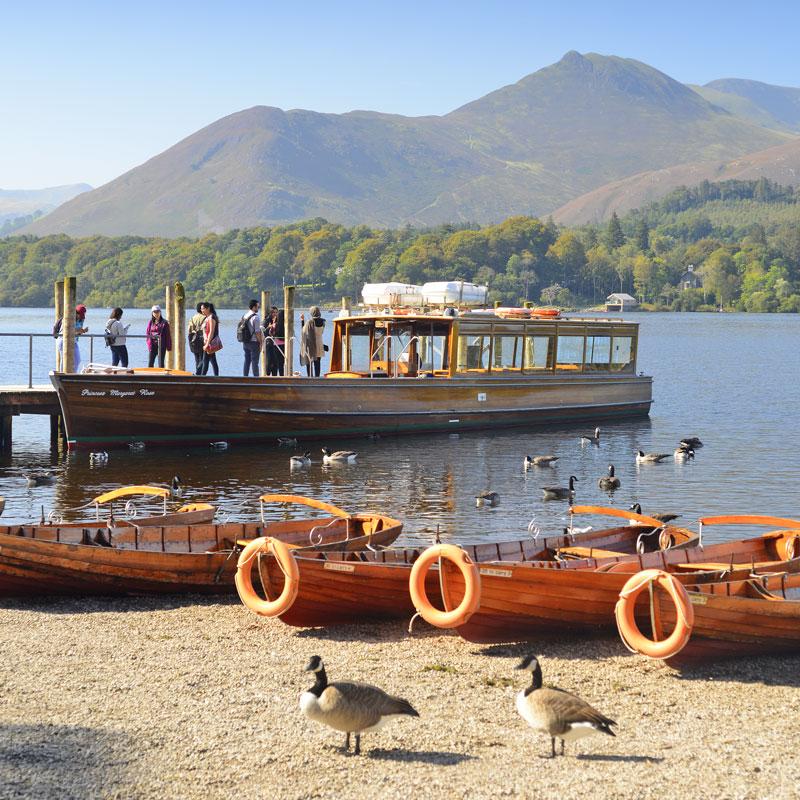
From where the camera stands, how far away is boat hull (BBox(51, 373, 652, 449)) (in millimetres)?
28141

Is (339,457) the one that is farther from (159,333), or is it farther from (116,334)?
(159,333)

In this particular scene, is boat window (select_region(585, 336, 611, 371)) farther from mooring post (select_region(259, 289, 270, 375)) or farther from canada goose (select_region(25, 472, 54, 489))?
canada goose (select_region(25, 472, 54, 489))

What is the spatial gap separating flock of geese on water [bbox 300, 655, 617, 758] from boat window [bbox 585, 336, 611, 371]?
93.1 feet

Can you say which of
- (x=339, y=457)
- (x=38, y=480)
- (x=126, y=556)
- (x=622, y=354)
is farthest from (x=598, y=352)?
(x=126, y=556)

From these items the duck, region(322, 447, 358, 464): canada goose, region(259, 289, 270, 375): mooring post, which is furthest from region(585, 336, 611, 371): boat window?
region(322, 447, 358, 464): canada goose

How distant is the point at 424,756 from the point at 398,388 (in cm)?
2271

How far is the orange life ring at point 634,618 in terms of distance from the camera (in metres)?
11.1

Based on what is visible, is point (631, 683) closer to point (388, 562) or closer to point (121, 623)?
point (388, 562)

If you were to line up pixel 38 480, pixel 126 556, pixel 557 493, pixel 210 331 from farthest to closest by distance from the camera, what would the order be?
pixel 210 331
pixel 38 480
pixel 557 493
pixel 126 556

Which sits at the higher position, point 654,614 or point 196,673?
point 654,614

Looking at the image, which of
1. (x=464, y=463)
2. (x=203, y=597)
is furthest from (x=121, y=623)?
(x=464, y=463)

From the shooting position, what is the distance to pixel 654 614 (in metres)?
11.5

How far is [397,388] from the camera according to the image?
3162 centimetres

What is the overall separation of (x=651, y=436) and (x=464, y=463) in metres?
9.38
